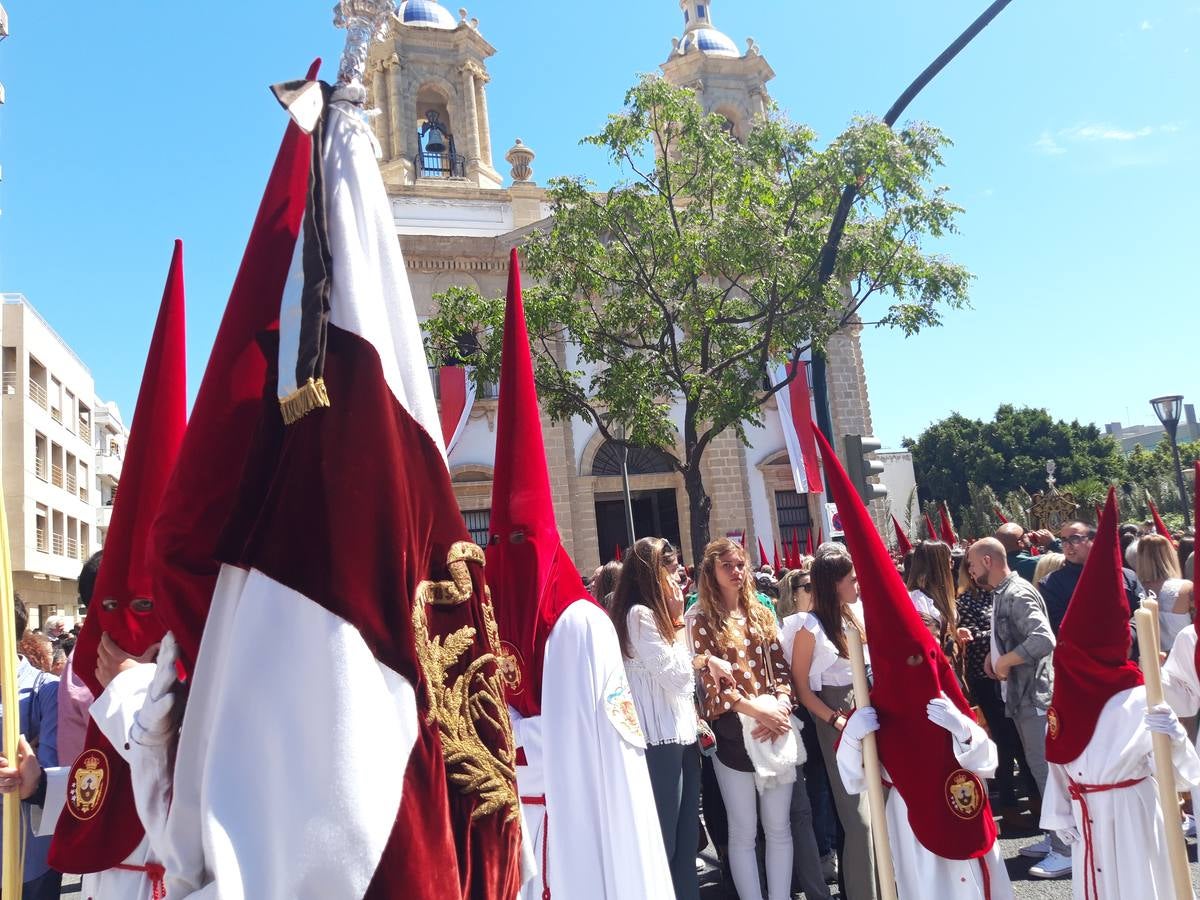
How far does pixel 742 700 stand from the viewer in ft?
16.0

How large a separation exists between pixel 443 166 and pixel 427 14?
5.94 m

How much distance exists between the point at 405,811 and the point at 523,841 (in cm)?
58

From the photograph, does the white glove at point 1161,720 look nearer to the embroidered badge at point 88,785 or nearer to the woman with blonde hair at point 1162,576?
the woman with blonde hair at point 1162,576

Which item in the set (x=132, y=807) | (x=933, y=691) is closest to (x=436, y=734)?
(x=132, y=807)

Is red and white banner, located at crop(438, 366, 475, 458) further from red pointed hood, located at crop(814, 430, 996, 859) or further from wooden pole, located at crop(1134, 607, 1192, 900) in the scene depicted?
wooden pole, located at crop(1134, 607, 1192, 900)

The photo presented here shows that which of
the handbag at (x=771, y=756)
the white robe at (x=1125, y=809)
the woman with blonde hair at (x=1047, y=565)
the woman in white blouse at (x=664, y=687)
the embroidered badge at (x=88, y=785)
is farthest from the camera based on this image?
the woman with blonde hair at (x=1047, y=565)

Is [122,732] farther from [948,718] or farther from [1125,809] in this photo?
[1125,809]

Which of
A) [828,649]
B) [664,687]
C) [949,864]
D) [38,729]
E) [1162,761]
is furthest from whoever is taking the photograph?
[828,649]

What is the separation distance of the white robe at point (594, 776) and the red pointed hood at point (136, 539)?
1242 mm

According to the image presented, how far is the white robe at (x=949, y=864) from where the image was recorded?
366 centimetres

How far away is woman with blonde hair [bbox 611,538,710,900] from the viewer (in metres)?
4.51

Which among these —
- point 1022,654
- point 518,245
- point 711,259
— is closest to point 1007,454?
point 518,245

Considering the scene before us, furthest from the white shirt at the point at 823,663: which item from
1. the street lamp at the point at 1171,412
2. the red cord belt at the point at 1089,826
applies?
the street lamp at the point at 1171,412

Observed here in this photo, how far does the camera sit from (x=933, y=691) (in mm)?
3682
